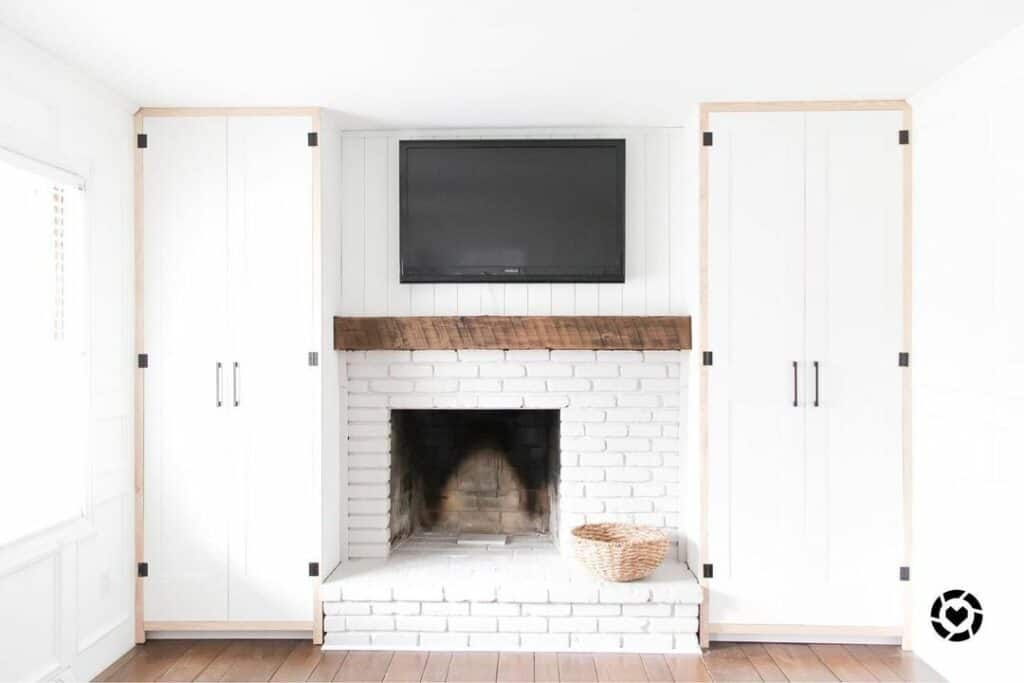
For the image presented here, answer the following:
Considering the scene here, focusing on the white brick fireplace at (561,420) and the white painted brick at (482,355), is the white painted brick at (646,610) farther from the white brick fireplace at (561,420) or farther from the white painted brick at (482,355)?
the white painted brick at (482,355)

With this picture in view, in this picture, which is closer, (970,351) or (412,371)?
(970,351)

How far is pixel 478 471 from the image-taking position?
14.2 ft

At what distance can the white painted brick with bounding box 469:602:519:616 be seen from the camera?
11.6 ft

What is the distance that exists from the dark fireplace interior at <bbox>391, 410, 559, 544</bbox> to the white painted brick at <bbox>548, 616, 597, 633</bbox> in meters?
0.77

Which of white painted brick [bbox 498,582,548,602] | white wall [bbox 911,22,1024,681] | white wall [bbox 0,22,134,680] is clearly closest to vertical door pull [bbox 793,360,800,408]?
white wall [bbox 911,22,1024,681]

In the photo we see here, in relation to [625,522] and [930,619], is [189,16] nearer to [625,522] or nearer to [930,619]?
[625,522]

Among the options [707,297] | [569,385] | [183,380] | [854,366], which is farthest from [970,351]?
[183,380]

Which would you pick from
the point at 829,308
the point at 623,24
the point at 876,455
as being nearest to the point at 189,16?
the point at 623,24

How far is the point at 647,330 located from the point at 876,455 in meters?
1.13

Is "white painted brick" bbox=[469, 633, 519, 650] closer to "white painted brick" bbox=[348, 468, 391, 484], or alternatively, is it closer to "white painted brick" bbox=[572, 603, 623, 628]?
"white painted brick" bbox=[572, 603, 623, 628]

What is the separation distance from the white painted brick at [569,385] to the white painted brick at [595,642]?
1.13m

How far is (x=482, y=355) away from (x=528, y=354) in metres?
0.22

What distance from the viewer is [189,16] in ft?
8.58

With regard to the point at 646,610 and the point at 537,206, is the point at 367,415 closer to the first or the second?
the point at 537,206
